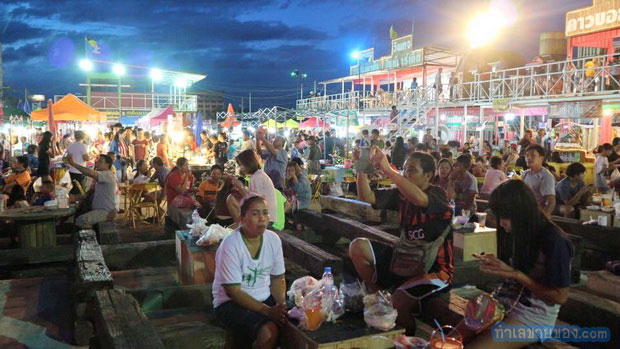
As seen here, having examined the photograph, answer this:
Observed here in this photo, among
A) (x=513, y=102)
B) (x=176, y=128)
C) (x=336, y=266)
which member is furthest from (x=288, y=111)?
(x=336, y=266)

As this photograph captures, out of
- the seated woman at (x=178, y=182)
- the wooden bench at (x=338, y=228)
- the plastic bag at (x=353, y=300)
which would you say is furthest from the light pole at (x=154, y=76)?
the plastic bag at (x=353, y=300)

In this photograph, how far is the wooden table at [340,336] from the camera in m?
2.98

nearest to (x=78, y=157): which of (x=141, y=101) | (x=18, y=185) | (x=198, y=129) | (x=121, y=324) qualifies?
(x=18, y=185)

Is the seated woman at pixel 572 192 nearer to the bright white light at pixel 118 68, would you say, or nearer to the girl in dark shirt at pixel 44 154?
the girl in dark shirt at pixel 44 154

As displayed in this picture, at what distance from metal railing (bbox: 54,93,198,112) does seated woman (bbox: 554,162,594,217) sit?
30723 mm

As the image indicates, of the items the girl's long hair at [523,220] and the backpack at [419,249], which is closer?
the girl's long hair at [523,220]

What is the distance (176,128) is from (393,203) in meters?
17.2

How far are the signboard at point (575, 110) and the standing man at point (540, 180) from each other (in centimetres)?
→ 1196

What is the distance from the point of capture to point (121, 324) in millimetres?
3605

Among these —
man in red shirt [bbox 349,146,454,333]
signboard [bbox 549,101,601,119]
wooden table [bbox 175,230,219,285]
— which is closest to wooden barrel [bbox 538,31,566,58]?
signboard [bbox 549,101,601,119]

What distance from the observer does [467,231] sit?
6047 mm

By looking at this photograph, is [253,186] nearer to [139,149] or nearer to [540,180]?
[540,180]

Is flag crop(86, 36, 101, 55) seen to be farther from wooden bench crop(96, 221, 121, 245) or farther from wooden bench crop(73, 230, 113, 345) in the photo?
wooden bench crop(73, 230, 113, 345)

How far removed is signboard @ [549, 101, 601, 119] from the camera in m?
16.5
